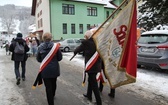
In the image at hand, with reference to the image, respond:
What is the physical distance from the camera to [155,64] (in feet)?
27.6

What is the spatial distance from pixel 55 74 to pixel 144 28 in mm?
9688

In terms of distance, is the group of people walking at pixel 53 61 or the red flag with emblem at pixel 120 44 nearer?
the red flag with emblem at pixel 120 44

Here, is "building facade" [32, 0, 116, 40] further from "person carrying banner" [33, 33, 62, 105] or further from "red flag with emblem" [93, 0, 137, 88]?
"red flag with emblem" [93, 0, 137, 88]

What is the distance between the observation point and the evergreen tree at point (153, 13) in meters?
11.6

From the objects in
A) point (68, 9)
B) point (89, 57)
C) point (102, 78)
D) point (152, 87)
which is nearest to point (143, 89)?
point (152, 87)

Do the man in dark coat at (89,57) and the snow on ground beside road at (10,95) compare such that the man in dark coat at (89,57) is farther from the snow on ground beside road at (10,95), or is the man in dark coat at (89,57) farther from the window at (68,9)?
the window at (68,9)

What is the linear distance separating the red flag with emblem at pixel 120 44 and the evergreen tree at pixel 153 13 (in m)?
7.86

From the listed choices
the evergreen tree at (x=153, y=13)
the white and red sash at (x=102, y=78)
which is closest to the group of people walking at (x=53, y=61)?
the white and red sash at (x=102, y=78)

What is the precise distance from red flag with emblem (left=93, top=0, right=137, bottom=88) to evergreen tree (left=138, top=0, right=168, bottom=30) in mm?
7862

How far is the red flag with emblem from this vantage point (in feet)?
13.8

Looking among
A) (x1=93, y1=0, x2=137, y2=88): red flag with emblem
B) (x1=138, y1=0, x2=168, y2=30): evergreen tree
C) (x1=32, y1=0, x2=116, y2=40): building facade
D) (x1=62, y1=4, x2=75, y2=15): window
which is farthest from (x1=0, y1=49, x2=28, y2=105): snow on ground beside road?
(x1=62, y1=4, x2=75, y2=15): window

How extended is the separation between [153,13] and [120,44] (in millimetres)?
8992

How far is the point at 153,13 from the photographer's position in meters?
12.6

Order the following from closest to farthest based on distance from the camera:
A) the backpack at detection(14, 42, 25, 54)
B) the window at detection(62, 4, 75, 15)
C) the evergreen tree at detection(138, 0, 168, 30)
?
the backpack at detection(14, 42, 25, 54) → the evergreen tree at detection(138, 0, 168, 30) → the window at detection(62, 4, 75, 15)
